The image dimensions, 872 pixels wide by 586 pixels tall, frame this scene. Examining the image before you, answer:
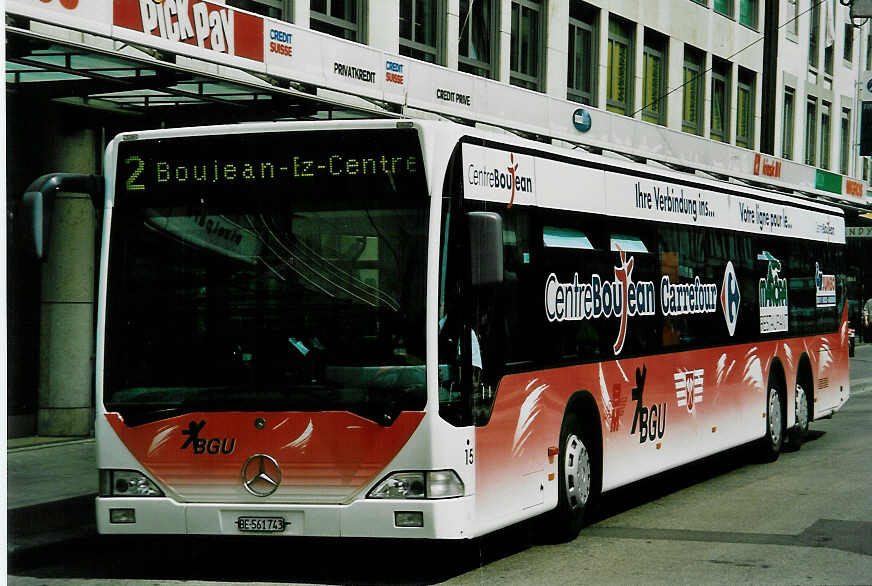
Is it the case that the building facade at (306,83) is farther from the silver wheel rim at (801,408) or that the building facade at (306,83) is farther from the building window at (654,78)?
the silver wheel rim at (801,408)

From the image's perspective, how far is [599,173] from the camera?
35.6ft

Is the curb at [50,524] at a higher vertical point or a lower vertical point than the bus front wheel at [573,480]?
lower

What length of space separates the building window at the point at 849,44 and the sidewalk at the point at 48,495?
35394 mm

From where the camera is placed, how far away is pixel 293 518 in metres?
8.17

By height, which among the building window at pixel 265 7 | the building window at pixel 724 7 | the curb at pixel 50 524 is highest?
the building window at pixel 724 7

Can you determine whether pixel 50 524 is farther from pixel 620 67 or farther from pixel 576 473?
pixel 620 67

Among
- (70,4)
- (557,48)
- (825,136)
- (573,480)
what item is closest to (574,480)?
(573,480)

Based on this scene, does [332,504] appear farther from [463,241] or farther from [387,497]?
[463,241]

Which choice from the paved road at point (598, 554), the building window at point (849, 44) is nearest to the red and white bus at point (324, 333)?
the paved road at point (598, 554)

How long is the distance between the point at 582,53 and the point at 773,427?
44.4ft

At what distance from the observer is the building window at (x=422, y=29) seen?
70.7ft

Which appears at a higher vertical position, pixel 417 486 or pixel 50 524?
pixel 417 486

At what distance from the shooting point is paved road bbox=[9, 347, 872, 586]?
8648 millimetres

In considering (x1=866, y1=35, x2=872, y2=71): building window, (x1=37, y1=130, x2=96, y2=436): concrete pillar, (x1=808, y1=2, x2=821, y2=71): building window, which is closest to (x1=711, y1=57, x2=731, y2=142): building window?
(x1=808, y1=2, x2=821, y2=71): building window
